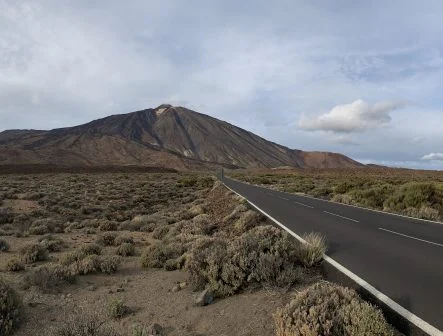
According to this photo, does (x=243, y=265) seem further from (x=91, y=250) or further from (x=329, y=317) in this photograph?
(x=91, y=250)

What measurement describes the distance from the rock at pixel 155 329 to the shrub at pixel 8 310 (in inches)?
85.5

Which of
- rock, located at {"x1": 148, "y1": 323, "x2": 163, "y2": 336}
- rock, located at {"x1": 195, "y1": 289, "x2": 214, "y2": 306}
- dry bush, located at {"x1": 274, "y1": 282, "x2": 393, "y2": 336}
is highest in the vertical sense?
dry bush, located at {"x1": 274, "y1": 282, "x2": 393, "y2": 336}

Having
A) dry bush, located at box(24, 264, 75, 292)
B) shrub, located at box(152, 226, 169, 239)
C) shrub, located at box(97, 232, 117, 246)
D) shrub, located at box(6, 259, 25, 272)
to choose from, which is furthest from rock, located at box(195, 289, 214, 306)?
shrub, located at box(152, 226, 169, 239)

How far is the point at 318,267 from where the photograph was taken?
28.6 feet

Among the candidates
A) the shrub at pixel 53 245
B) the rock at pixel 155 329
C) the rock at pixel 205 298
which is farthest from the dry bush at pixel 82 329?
the shrub at pixel 53 245

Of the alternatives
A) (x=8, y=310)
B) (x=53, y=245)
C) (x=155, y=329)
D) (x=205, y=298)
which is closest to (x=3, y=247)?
(x=53, y=245)

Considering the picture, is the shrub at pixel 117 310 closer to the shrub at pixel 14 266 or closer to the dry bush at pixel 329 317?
the dry bush at pixel 329 317

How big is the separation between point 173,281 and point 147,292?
815 millimetres

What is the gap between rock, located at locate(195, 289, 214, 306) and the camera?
303 inches

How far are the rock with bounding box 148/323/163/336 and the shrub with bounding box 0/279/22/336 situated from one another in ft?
7.12

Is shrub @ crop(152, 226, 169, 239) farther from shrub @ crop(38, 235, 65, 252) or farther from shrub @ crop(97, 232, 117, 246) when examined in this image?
shrub @ crop(38, 235, 65, 252)

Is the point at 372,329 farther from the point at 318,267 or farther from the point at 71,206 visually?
the point at 71,206

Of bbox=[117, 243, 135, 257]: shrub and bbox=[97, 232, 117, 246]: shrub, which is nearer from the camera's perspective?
bbox=[117, 243, 135, 257]: shrub

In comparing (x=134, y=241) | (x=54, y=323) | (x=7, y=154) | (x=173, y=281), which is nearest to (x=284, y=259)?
(x=173, y=281)
